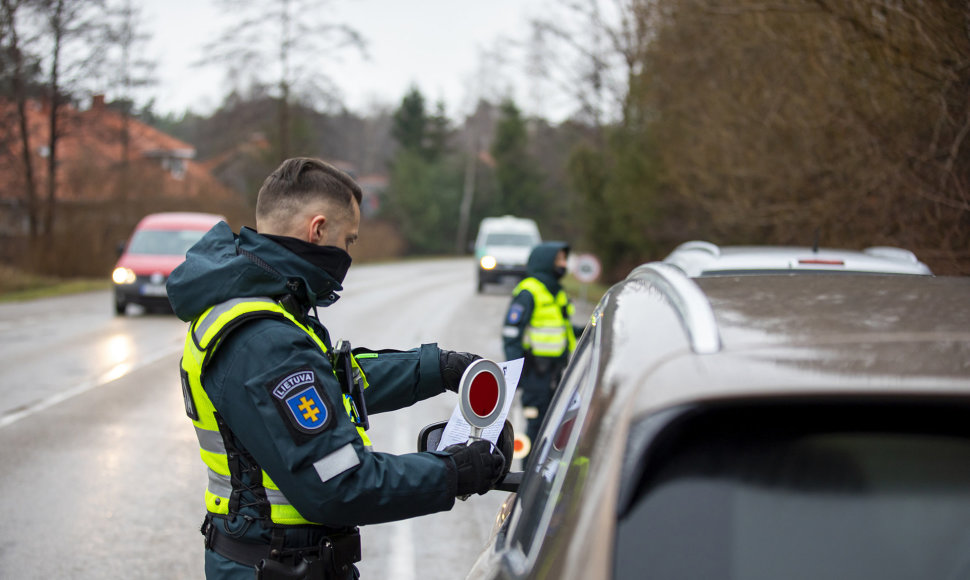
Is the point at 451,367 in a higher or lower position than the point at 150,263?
higher

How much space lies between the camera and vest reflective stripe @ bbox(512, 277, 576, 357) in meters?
6.66

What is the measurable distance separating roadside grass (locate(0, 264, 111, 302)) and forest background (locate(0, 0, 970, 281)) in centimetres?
150

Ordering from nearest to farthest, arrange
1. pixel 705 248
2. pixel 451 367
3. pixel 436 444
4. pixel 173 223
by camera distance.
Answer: pixel 436 444 < pixel 451 367 < pixel 705 248 < pixel 173 223

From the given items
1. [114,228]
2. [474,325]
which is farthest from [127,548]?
[114,228]

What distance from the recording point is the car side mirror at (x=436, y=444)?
7.95 feet

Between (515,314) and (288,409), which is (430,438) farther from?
(515,314)

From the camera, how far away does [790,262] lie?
481 cm

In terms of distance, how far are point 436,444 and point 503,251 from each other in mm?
25449

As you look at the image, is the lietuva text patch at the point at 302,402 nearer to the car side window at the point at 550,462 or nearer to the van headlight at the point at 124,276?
the car side window at the point at 550,462

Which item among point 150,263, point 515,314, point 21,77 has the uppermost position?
point 21,77

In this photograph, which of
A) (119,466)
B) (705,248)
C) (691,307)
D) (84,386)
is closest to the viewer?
(691,307)

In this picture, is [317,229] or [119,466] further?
[119,466]

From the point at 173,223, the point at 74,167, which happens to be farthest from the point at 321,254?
the point at 74,167

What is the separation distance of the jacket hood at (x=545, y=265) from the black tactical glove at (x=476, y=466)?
4.46 metres
